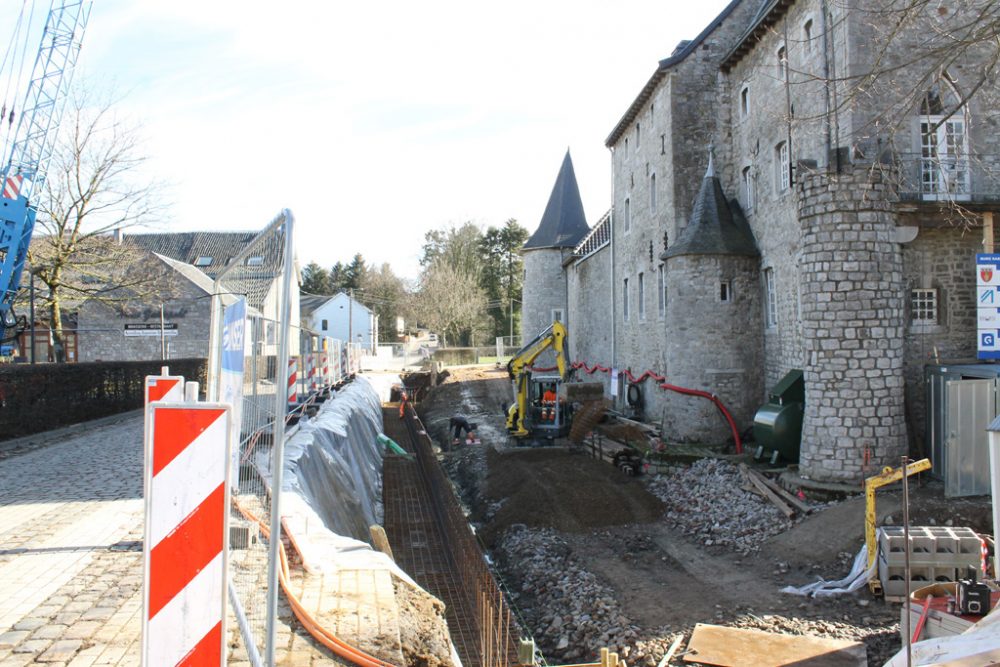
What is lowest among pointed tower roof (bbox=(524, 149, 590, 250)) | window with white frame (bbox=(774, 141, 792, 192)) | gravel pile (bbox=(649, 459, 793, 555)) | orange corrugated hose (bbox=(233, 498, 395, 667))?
gravel pile (bbox=(649, 459, 793, 555))

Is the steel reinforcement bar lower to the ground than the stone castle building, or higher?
lower

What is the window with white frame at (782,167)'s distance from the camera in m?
16.0

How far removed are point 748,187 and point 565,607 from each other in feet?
40.1

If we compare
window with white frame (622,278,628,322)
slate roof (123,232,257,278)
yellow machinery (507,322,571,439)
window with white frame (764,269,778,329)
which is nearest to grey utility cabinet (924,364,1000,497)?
window with white frame (764,269,778,329)

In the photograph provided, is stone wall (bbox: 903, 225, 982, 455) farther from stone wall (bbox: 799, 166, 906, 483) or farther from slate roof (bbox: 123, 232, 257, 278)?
slate roof (bbox: 123, 232, 257, 278)

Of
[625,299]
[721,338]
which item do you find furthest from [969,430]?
[625,299]

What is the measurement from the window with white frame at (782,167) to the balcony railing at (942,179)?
2602mm

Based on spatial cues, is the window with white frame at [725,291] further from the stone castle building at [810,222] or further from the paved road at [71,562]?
the paved road at [71,562]

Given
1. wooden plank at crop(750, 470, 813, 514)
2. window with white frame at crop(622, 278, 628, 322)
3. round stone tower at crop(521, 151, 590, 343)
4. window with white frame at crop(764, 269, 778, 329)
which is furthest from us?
round stone tower at crop(521, 151, 590, 343)

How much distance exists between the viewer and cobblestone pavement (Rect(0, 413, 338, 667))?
4.50 metres

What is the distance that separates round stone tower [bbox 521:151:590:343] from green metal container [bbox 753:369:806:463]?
2180 centimetres

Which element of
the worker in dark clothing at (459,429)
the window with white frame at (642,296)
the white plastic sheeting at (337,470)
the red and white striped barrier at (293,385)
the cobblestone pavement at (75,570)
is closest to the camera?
the cobblestone pavement at (75,570)

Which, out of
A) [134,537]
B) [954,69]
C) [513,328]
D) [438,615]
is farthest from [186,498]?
[513,328]

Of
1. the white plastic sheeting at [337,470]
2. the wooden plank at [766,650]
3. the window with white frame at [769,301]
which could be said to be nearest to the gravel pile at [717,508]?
the wooden plank at [766,650]
